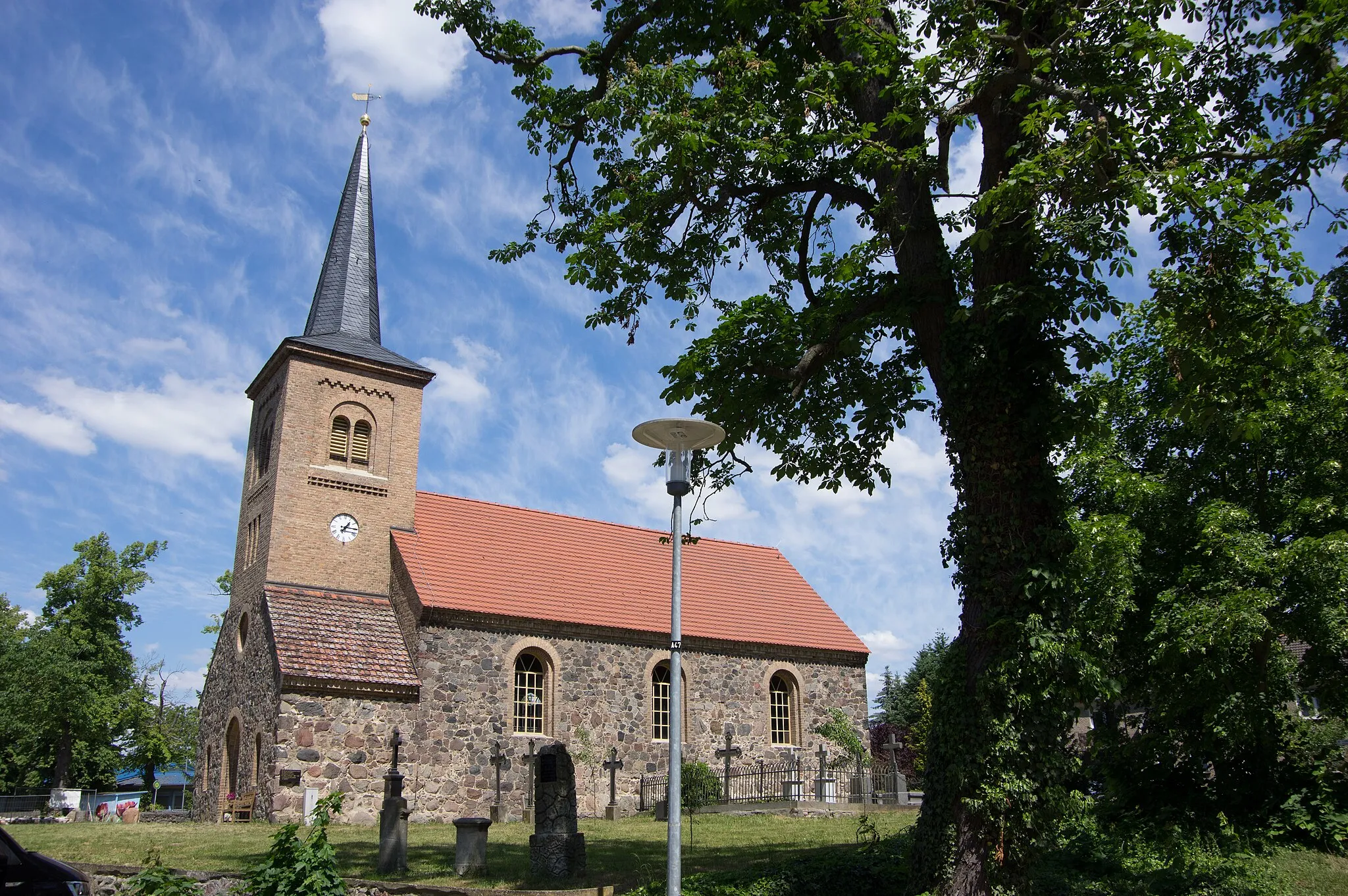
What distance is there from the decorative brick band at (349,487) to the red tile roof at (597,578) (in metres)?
1.17

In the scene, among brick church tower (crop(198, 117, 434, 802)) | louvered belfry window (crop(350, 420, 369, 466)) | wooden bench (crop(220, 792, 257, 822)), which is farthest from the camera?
louvered belfry window (crop(350, 420, 369, 466))

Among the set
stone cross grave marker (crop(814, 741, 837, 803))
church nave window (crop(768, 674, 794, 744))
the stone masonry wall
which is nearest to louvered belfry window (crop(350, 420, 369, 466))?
the stone masonry wall

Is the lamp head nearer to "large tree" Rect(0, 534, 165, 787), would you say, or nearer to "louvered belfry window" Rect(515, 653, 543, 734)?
"louvered belfry window" Rect(515, 653, 543, 734)

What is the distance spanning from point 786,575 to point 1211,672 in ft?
58.9

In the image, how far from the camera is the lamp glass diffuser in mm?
8617

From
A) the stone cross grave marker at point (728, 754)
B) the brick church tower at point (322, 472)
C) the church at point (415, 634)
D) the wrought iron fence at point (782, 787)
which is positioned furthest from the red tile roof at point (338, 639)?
the stone cross grave marker at point (728, 754)

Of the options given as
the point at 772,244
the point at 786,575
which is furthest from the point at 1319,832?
the point at 786,575

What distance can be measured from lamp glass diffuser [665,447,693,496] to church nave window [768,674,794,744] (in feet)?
65.3

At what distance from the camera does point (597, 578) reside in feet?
88.2

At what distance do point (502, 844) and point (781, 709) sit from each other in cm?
1337

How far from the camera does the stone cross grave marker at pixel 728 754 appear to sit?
2420cm

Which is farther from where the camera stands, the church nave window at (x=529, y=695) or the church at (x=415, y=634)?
the church nave window at (x=529, y=695)

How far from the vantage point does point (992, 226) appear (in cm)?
823

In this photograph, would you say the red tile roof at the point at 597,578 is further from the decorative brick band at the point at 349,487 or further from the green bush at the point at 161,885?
the green bush at the point at 161,885
